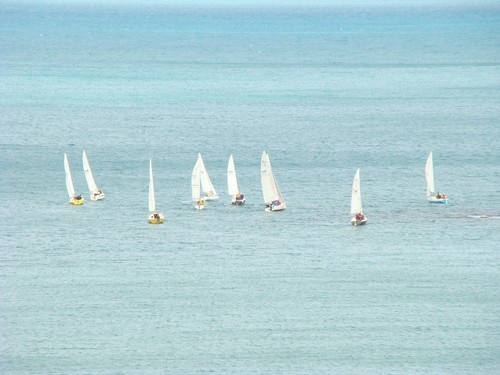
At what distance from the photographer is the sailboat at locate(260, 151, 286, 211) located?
106812 millimetres

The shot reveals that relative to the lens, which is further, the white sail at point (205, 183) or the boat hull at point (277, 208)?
the white sail at point (205, 183)

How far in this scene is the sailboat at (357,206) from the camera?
102m

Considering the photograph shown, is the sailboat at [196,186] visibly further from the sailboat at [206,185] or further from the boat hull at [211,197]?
the sailboat at [206,185]

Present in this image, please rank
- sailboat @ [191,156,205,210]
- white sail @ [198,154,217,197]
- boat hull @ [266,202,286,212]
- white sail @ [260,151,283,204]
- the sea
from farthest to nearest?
white sail @ [198,154,217,197], sailboat @ [191,156,205,210], white sail @ [260,151,283,204], boat hull @ [266,202,286,212], the sea

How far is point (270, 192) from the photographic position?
107750 mm

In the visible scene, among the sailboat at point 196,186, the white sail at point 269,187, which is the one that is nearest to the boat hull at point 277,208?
the white sail at point 269,187

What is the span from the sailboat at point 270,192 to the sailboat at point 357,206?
730 cm

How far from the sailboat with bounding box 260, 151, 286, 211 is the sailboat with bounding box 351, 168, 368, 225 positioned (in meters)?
7.30

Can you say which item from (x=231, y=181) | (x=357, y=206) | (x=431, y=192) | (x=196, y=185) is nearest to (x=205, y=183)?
(x=231, y=181)

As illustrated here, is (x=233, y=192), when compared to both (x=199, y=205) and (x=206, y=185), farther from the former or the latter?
(x=199, y=205)

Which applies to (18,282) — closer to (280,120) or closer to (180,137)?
(180,137)

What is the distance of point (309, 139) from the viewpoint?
152m

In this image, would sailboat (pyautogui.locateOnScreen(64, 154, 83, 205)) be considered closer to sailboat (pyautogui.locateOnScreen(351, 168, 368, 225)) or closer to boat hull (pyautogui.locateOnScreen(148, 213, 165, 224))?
boat hull (pyautogui.locateOnScreen(148, 213, 165, 224))

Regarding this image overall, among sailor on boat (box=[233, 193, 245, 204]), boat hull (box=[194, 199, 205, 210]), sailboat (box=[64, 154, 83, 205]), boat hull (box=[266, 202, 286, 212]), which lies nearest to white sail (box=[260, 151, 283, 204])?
boat hull (box=[266, 202, 286, 212])
